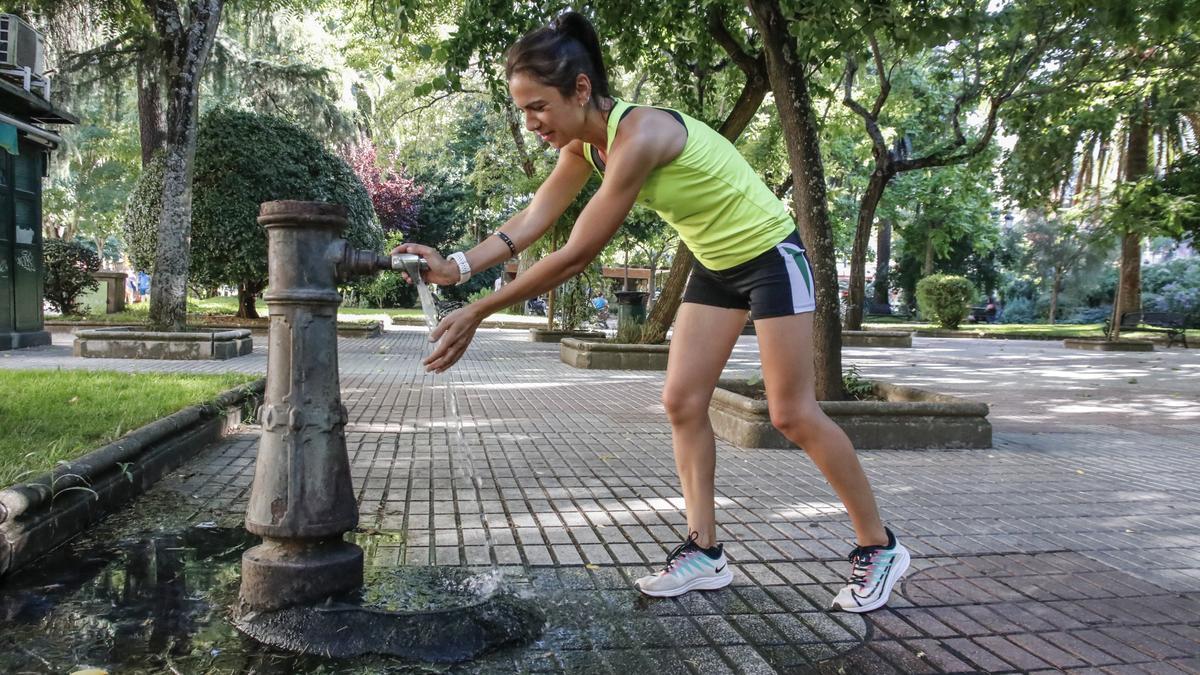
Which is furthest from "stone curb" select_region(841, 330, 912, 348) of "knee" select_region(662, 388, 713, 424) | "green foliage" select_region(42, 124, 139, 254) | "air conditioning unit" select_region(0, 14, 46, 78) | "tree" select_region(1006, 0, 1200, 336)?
"green foliage" select_region(42, 124, 139, 254)

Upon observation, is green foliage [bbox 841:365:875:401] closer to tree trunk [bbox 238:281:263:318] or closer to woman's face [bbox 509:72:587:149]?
woman's face [bbox 509:72:587:149]

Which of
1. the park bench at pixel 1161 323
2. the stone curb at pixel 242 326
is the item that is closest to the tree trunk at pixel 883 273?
the park bench at pixel 1161 323

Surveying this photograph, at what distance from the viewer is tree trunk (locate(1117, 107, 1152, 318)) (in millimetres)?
20375

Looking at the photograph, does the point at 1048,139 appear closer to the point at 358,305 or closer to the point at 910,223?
the point at 910,223

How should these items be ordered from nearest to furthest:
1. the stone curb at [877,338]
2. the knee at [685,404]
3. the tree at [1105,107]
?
the knee at [685,404] → the tree at [1105,107] → the stone curb at [877,338]

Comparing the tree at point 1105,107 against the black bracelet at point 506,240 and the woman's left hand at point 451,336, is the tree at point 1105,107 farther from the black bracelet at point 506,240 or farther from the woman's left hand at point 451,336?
the woman's left hand at point 451,336

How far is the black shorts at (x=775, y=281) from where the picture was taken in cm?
264

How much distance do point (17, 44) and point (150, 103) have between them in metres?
6.07

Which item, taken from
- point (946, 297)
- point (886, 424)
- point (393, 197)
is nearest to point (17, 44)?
point (886, 424)

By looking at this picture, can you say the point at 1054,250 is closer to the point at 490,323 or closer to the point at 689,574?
the point at 490,323

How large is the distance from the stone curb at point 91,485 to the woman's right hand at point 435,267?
1711 millimetres

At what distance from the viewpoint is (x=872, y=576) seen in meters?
2.71

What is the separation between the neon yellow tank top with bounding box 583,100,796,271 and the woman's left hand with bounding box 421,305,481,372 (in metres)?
0.72

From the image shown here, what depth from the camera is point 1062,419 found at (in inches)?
300
